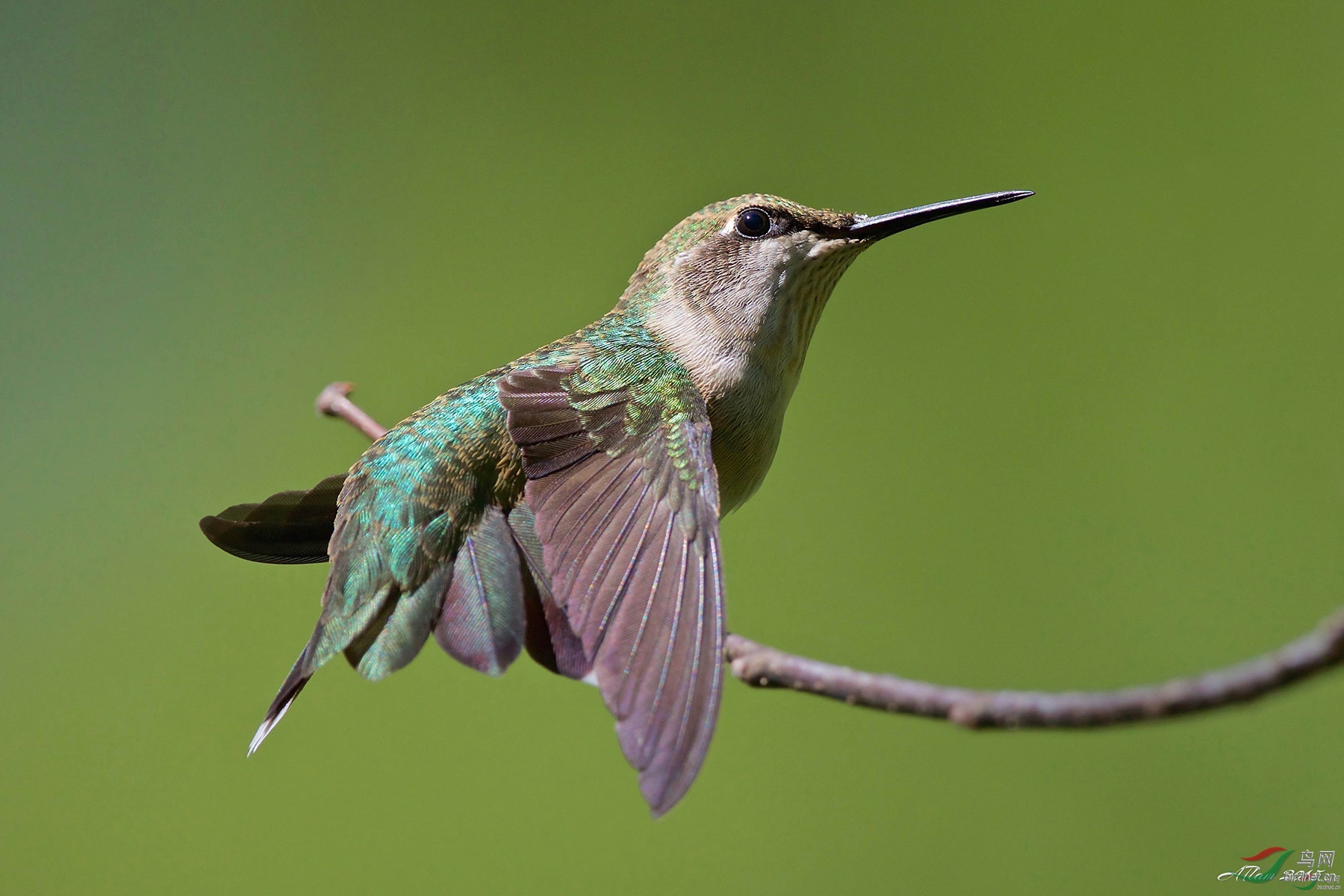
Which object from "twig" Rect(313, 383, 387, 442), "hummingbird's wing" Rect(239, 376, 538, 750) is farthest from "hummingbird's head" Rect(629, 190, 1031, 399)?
"twig" Rect(313, 383, 387, 442)

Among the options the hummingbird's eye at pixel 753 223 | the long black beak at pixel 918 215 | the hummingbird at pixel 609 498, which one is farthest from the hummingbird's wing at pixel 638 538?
the long black beak at pixel 918 215

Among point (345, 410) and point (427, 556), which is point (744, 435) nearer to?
point (427, 556)

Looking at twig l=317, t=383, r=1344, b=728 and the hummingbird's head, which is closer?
twig l=317, t=383, r=1344, b=728

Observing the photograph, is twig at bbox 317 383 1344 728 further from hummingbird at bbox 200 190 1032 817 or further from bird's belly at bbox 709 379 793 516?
bird's belly at bbox 709 379 793 516

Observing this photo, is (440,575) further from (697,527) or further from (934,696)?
(934,696)

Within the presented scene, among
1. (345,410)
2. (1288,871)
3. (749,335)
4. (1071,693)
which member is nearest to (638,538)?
(749,335)

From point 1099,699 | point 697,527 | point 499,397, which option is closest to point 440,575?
point 499,397
